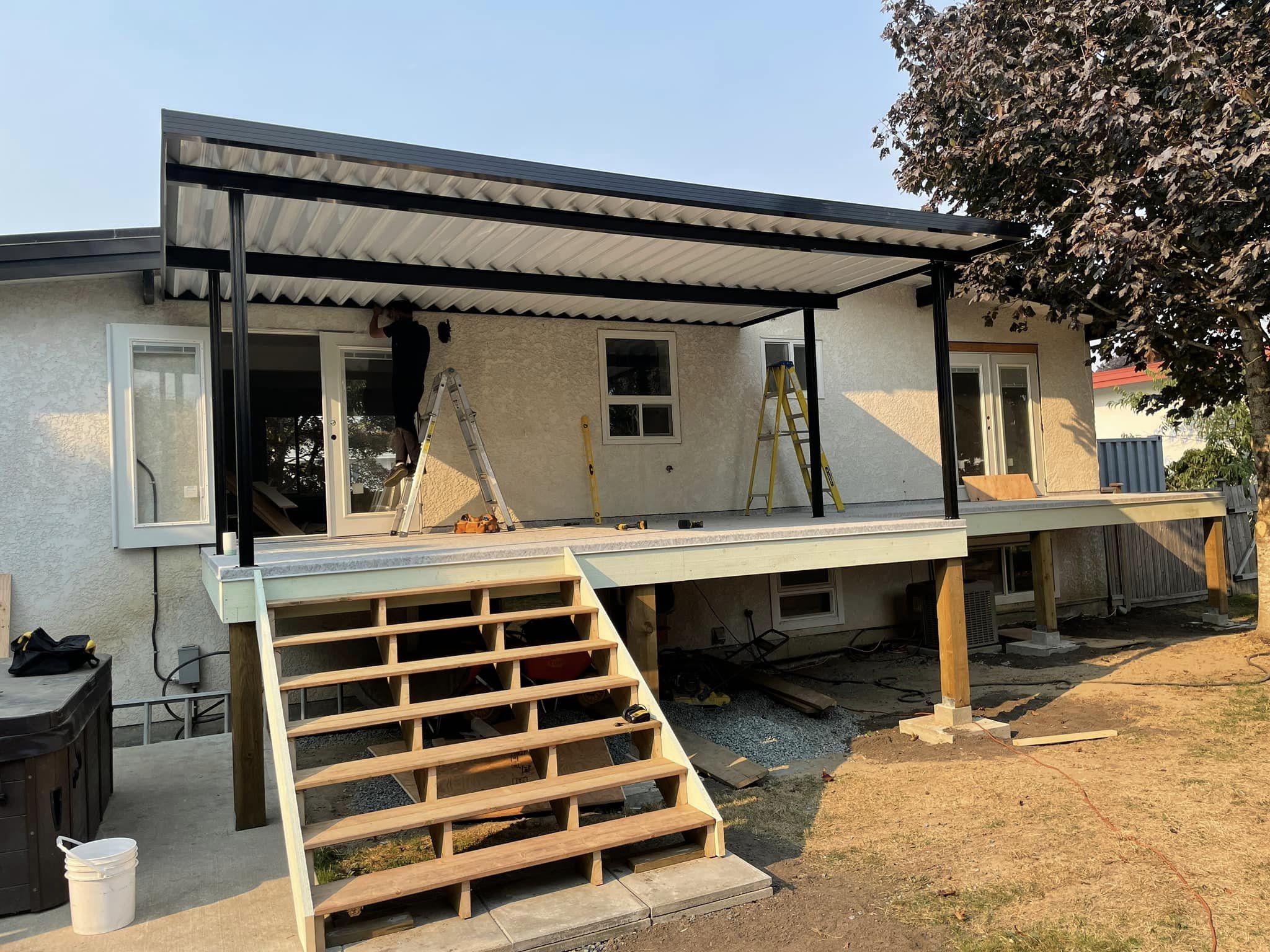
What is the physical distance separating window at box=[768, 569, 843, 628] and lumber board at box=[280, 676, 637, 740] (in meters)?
5.35

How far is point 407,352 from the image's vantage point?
7.30 metres

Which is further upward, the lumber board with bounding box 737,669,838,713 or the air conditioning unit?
the air conditioning unit

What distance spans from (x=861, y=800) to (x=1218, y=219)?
6194 millimetres

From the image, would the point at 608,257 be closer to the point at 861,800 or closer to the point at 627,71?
the point at 861,800

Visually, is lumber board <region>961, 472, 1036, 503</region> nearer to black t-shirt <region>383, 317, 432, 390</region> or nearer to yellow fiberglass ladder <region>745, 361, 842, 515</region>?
yellow fiberglass ladder <region>745, 361, 842, 515</region>

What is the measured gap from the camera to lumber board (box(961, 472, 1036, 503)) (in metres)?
10.1

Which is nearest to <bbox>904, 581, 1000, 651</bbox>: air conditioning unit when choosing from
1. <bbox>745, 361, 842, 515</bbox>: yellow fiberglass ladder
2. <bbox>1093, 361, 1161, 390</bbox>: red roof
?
<bbox>745, 361, 842, 515</bbox>: yellow fiberglass ladder

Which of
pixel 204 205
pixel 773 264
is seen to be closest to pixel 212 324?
pixel 204 205

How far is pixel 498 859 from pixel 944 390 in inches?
183

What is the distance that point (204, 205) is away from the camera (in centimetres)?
475

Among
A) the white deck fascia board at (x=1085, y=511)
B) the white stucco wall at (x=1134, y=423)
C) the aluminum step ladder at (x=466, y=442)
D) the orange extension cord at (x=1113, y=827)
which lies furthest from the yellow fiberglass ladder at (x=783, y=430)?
the white stucco wall at (x=1134, y=423)

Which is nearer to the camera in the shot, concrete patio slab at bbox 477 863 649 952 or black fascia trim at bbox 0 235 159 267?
concrete patio slab at bbox 477 863 649 952

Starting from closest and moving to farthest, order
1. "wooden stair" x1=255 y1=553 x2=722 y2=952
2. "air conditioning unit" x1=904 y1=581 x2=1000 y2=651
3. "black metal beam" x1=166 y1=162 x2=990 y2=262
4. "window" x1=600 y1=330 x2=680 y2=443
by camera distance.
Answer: "wooden stair" x1=255 y1=553 x2=722 y2=952 < "black metal beam" x1=166 y1=162 x2=990 y2=262 < "window" x1=600 y1=330 x2=680 y2=443 < "air conditioning unit" x1=904 y1=581 x2=1000 y2=651

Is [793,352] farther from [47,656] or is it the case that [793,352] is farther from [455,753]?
[47,656]
